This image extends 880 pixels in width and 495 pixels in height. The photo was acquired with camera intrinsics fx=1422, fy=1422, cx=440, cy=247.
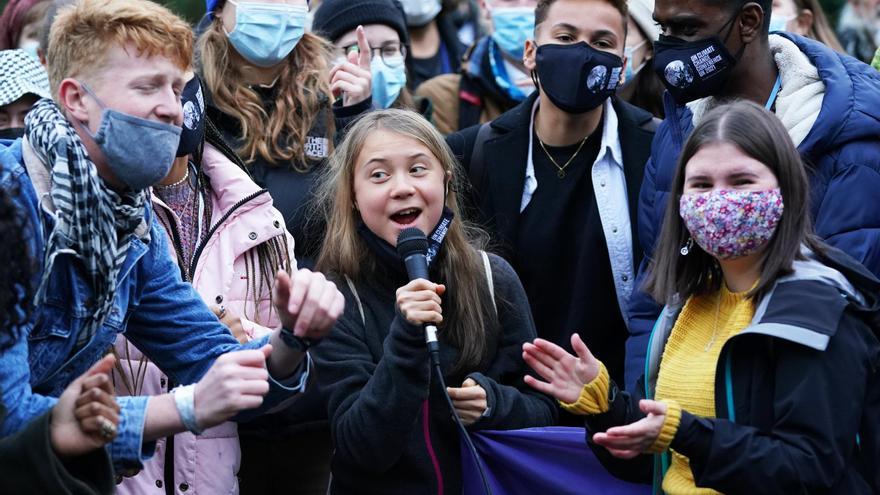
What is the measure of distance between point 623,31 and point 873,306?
235cm

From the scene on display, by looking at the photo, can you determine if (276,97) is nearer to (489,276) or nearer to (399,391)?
(489,276)

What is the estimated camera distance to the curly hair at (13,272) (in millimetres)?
3588

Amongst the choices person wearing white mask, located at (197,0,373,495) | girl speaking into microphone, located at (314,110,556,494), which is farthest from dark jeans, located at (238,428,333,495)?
girl speaking into microphone, located at (314,110,556,494)

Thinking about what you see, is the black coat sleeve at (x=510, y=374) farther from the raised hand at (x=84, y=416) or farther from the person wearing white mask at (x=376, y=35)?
the person wearing white mask at (x=376, y=35)

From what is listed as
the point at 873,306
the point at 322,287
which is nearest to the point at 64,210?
the point at 322,287

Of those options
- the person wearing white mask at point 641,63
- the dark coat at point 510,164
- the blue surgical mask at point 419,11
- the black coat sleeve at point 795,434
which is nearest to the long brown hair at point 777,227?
the black coat sleeve at point 795,434

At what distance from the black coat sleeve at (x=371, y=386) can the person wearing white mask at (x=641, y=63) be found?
2.87 m

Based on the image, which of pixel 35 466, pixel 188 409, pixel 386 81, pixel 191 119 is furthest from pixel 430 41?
pixel 35 466

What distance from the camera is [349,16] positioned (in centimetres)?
726

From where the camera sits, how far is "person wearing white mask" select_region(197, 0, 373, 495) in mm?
5676

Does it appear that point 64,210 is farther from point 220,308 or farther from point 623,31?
point 623,31

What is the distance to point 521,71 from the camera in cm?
766

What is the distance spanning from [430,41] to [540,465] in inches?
193

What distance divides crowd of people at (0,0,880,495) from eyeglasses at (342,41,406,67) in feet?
0.07
